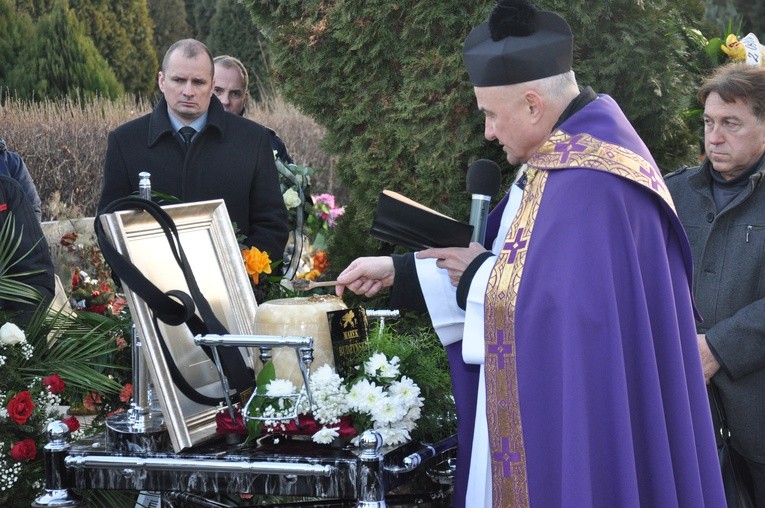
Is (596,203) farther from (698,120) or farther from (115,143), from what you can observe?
(698,120)

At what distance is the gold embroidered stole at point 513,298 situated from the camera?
269 centimetres

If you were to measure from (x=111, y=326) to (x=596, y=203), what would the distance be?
1683 millimetres

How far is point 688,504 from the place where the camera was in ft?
9.10

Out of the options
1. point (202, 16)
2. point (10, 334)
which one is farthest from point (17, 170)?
point (202, 16)

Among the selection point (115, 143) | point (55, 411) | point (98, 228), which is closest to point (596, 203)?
point (98, 228)

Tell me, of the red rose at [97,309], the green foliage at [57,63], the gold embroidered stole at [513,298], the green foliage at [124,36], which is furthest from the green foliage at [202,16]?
the gold embroidered stole at [513,298]

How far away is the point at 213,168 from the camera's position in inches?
178

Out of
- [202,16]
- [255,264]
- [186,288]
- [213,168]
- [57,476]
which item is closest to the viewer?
[57,476]

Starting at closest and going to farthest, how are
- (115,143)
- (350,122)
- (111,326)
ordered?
(111,326)
(115,143)
(350,122)

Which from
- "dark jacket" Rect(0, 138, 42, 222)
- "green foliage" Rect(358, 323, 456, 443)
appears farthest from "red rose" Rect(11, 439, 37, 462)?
"dark jacket" Rect(0, 138, 42, 222)

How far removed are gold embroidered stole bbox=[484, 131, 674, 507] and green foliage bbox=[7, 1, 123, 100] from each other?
10.6 meters

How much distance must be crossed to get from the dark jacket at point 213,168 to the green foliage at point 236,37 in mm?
12759

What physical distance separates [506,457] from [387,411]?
0.35 m

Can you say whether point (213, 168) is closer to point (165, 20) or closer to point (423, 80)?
point (423, 80)
